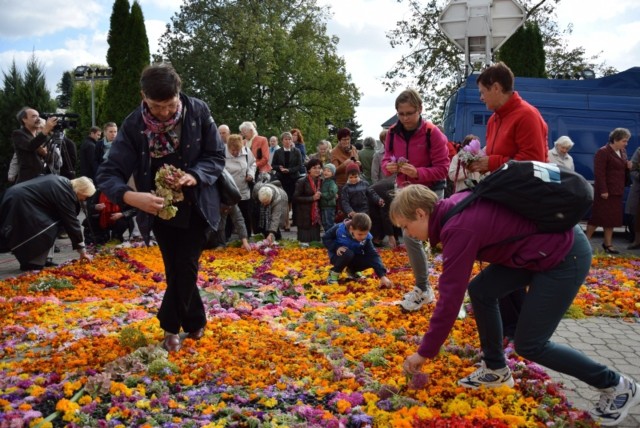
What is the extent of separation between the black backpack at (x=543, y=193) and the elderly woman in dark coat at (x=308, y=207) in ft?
27.5

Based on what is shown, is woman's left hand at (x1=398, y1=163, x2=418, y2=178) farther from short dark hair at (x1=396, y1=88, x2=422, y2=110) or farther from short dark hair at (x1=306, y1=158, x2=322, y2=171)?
short dark hair at (x1=306, y1=158, x2=322, y2=171)

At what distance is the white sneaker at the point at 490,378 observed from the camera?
13.8 ft

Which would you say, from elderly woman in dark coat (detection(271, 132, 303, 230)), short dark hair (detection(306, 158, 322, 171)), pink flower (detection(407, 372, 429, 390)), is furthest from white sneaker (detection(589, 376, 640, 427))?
elderly woman in dark coat (detection(271, 132, 303, 230))

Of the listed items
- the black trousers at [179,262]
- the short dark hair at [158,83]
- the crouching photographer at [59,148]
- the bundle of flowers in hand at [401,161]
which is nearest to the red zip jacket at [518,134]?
the bundle of flowers in hand at [401,161]

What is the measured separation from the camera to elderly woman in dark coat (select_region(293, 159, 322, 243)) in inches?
469

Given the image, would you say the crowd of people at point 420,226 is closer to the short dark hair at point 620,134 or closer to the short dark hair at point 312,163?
the short dark hair at point 312,163

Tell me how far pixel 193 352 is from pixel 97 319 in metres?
1.61

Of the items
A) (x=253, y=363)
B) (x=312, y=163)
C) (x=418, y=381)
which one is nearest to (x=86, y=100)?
(x=312, y=163)

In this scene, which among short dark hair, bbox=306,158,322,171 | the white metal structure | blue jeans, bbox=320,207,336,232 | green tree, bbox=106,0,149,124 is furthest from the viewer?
green tree, bbox=106,0,149,124

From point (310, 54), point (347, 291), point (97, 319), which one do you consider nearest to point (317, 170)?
point (347, 291)

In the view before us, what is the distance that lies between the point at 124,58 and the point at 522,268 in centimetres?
2749

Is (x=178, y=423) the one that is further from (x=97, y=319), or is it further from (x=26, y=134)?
(x=26, y=134)

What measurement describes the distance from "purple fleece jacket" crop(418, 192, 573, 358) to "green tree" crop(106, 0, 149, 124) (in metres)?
26.5

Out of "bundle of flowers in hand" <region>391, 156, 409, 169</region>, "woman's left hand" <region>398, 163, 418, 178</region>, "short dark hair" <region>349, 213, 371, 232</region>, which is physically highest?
"bundle of flowers in hand" <region>391, 156, 409, 169</region>
